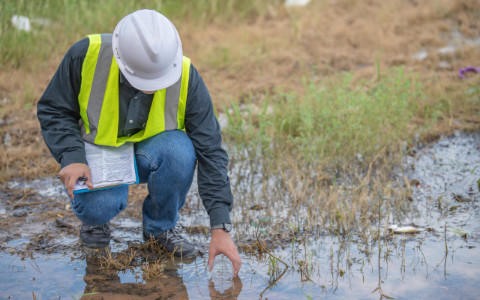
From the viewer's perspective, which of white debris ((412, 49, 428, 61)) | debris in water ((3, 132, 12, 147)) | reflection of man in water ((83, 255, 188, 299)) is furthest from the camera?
A: white debris ((412, 49, 428, 61))

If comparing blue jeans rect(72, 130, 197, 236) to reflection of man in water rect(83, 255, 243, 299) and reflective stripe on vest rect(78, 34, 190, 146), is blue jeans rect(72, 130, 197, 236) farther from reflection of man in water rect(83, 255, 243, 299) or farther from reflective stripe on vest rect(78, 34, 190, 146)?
reflection of man in water rect(83, 255, 243, 299)

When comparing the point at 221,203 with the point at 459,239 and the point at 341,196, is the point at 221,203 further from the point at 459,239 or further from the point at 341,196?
the point at 459,239

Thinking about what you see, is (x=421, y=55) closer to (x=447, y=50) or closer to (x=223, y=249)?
(x=447, y=50)

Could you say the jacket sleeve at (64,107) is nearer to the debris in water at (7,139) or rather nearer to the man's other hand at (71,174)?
the man's other hand at (71,174)

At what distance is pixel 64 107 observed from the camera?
2.37m

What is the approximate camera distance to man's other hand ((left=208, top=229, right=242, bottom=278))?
2.35 m

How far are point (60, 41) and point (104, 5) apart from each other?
0.55m

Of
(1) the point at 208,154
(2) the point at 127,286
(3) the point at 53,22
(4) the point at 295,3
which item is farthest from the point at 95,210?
(4) the point at 295,3

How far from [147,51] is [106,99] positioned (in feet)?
1.20

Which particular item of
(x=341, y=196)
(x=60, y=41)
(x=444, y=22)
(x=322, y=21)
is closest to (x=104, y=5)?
(x=60, y=41)

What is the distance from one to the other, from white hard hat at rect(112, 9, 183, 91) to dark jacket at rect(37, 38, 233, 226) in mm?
167

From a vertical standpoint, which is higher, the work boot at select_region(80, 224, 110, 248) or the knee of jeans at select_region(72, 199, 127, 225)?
the knee of jeans at select_region(72, 199, 127, 225)

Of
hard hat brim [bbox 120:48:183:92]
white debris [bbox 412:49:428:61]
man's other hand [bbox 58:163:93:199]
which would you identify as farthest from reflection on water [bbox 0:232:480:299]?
white debris [bbox 412:49:428:61]

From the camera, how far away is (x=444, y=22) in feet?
20.7
